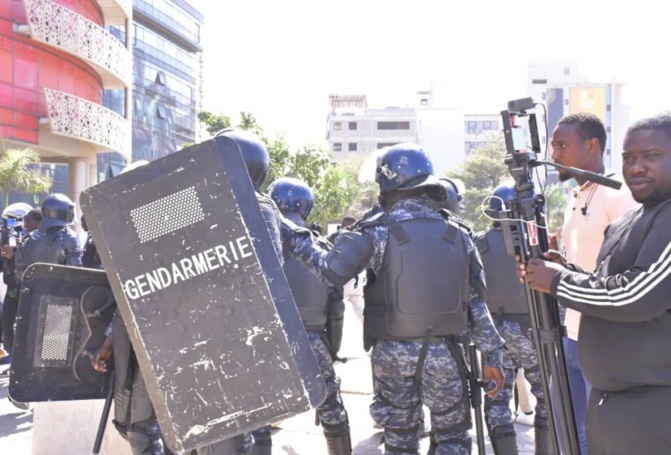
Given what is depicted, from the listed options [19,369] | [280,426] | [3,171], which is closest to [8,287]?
[280,426]

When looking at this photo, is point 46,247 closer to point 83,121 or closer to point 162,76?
point 83,121

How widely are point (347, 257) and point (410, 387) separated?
746 mm

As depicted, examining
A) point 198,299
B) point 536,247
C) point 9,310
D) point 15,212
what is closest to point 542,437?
point 536,247

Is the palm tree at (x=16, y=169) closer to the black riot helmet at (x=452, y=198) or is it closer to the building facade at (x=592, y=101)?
the black riot helmet at (x=452, y=198)

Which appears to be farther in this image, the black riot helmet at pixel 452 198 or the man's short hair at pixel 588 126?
the black riot helmet at pixel 452 198

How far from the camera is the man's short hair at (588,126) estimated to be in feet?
12.8

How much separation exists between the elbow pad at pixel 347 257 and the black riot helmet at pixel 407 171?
433 mm

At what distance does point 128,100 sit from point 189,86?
128 ft

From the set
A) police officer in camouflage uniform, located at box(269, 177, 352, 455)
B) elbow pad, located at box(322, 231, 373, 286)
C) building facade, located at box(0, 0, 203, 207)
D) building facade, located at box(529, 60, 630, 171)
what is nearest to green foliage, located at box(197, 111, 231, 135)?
building facade, located at box(0, 0, 203, 207)

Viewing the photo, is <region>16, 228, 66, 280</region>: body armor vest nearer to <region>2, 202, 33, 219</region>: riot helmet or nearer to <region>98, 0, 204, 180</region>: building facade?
<region>2, 202, 33, 219</region>: riot helmet

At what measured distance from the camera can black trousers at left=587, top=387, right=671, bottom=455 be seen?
238 cm

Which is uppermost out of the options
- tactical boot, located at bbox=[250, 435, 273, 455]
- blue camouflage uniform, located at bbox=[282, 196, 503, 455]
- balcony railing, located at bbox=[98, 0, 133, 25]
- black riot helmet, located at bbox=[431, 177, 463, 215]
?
balcony railing, located at bbox=[98, 0, 133, 25]

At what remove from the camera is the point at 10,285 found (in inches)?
320

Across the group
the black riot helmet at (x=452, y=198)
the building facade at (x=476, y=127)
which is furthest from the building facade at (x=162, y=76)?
the black riot helmet at (x=452, y=198)
